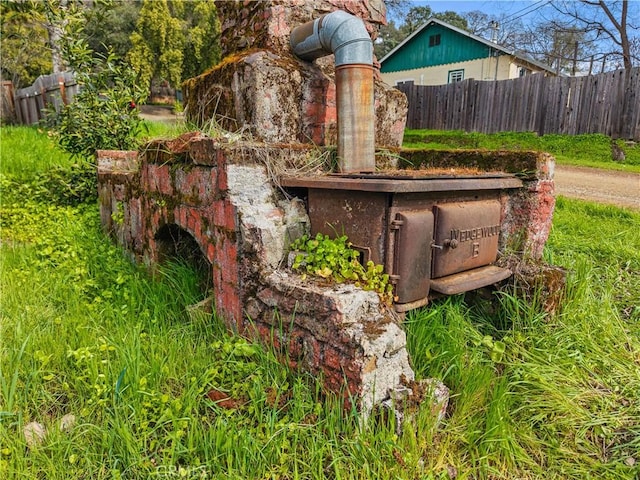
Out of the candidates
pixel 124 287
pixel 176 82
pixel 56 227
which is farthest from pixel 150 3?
pixel 124 287

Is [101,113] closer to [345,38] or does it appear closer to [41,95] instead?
[345,38]

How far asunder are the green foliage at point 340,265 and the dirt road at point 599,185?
5.24 m

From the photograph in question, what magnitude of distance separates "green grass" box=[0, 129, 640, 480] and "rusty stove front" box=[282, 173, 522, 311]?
0.31 metres

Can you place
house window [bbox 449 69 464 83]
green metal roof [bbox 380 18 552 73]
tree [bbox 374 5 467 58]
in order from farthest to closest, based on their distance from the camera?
tree [bbox 374 5 467 58] → house window [bbox 449 69 464 83] → green metal roof [bbox 380 18 552 73]

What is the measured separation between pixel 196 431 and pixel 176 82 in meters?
19.1

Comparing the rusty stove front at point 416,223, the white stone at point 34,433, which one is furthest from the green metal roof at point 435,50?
the white stone at point 34,433

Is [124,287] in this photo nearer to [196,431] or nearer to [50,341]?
[50,341]

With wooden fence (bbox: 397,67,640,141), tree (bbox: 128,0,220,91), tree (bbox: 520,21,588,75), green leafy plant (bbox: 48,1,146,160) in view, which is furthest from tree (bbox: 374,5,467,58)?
green leafy plant (bbox: 48,1,146,160)

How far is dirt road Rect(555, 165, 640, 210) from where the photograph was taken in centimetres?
663

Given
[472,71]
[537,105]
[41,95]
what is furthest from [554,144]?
[41,95]

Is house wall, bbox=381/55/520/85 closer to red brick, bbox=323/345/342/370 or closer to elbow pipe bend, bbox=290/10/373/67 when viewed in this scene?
elbow pipe bend, bbox=290/10/373/67

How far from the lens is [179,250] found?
12.5ft

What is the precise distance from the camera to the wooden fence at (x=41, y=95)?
9758mm

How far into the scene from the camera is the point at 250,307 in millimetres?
2684
